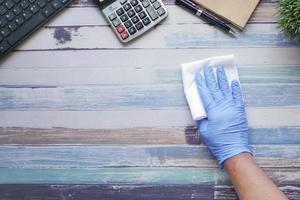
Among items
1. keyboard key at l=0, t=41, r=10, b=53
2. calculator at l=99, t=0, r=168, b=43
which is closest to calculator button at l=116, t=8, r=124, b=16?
calculator at l=99, t=0, r=168, b=43

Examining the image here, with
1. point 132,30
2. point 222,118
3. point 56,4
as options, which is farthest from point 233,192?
point 56,4

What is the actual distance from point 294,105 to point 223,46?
0.17 m

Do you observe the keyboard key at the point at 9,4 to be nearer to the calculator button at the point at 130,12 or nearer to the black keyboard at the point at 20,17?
the black keyboard at the point at 20,17

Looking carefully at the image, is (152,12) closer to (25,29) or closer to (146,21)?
(146,21)

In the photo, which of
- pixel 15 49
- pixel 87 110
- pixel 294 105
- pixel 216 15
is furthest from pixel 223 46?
pixel 15 49

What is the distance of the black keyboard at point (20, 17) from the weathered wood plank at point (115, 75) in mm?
56

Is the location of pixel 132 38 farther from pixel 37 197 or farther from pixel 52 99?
pixel 37 197

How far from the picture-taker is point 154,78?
79 cm

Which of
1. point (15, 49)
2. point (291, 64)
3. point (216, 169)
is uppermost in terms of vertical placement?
point (15, 49)

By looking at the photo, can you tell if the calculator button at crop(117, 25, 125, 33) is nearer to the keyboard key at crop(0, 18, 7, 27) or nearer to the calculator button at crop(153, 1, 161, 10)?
the calculator button at crop(153, 1, 161, 10)

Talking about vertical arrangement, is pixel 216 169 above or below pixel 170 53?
below

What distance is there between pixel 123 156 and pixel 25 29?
0.94 feet

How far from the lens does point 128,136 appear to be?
79cm

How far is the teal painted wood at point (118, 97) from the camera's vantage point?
0.78 m
